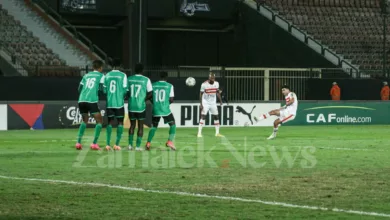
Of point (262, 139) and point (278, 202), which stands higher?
point (278, 202)

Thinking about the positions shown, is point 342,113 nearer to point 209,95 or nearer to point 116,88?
point 209,95

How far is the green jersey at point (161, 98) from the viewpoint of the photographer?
73.0 feet

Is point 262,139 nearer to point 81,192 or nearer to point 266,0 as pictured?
point 81,192

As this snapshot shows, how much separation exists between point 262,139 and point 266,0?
2801 cm

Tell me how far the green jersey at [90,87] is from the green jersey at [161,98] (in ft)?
4.59

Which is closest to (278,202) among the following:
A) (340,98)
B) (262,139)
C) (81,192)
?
(81,192)

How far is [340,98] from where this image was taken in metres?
45.6

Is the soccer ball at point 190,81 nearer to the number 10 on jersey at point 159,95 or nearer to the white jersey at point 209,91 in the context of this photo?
the white jersey at point 209,91

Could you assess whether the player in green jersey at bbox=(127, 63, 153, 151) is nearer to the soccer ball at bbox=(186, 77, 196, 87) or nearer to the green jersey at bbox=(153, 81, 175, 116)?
the green jersey at bbox=(153, 81, 175, 116)

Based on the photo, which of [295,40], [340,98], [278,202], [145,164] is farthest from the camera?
[295,40]

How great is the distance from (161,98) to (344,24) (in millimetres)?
35071

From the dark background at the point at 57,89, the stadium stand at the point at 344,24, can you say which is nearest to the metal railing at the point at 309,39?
the stadium stand at the point at 344,24

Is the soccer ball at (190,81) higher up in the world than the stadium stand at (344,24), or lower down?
lower down

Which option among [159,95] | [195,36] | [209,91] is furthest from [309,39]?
[159,95]
